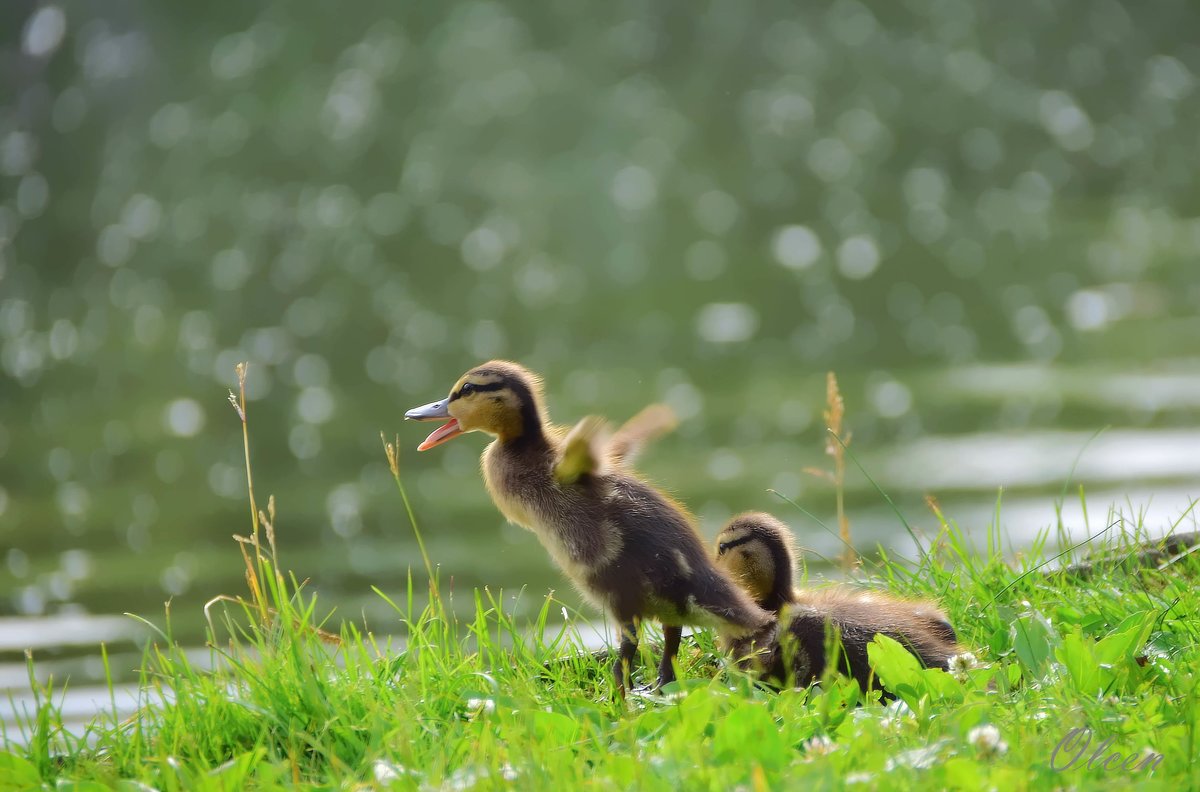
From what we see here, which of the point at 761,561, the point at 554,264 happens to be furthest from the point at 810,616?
the point at 554,264

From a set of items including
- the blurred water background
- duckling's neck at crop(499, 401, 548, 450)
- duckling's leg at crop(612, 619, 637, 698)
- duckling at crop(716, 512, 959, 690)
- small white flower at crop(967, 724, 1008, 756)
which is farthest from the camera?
the blurred water background

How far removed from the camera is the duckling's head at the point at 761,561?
199 inches

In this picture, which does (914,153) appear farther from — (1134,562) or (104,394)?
(1134,562)

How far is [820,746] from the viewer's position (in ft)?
12.9

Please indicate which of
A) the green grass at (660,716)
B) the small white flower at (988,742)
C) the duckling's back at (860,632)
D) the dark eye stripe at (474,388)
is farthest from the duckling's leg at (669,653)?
the small white flower at (988,742)

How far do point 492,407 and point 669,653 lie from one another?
0.94m

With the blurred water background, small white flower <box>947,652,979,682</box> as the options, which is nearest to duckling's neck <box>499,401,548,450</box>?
small white flower <box>947,652,979,682</box>

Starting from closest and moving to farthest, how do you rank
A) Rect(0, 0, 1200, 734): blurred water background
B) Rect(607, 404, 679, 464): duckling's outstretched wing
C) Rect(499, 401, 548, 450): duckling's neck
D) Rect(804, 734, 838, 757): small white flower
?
Rect(804, 734, 838, 757): small white flower
Rect(607, 404, 679, 464): duckling's outstretched wing
Rect(499, 401, 548, 450): duckling's neck
Rect(0, 0, 1200, 734): blurred water background

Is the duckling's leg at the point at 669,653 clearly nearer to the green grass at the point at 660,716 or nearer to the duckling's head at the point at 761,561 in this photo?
the green grass at the point at 660,716

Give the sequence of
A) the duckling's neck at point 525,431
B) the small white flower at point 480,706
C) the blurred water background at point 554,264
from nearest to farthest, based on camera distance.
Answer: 1. the small white flower at point 480,706
2. the duckling's neck at point 525,431
3. the blurred water background at point 554,264

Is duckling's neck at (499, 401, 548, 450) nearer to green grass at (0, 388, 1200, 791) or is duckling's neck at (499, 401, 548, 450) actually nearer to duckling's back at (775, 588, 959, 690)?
green grass at (0, 388, 1200, 791)

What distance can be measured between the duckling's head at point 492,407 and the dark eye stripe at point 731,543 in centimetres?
70

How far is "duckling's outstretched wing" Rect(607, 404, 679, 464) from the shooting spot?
489cm

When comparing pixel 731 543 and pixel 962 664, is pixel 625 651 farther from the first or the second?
pixel 962 664
